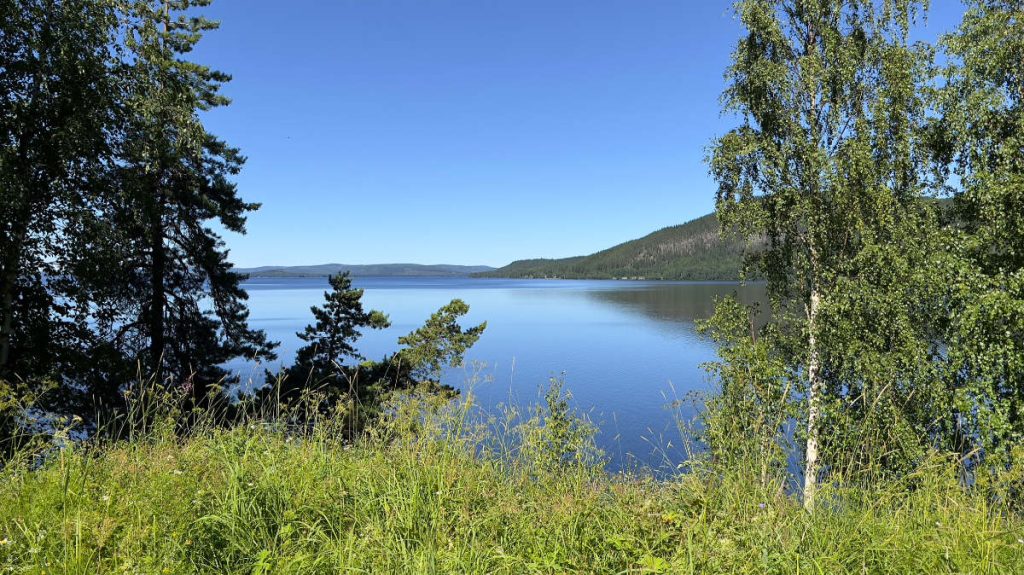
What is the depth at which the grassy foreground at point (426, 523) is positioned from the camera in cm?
299

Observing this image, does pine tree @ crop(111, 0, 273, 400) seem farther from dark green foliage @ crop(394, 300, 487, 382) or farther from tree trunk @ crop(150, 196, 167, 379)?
dark green foliage @ crop(394, 300, 487, 382)

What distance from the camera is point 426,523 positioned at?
3477mm

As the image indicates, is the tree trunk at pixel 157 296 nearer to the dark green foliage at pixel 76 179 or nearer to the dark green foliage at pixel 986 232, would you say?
the dark green foliage at pixel 76 179

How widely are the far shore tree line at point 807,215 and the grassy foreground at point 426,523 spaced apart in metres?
4.74

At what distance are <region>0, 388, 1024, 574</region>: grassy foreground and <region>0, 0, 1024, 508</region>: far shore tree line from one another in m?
4.74

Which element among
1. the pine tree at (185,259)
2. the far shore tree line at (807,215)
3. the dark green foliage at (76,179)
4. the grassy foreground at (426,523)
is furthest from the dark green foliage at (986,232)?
the pine tree at (185,259)

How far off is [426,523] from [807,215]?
12.2 m

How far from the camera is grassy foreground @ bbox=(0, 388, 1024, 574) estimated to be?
299 cm

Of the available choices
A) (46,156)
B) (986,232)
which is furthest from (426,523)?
(986,232)

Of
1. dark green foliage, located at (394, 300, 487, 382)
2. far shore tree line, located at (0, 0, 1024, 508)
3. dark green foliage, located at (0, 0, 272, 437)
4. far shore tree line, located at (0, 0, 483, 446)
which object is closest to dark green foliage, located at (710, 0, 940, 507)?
far shore tree line, located at (0, 0, 1024, 508)

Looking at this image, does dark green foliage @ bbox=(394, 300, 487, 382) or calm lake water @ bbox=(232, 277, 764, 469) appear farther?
calm lake water @ bbox=(232, 277, 764, 469)

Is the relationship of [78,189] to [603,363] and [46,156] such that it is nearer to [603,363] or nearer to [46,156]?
[46,156]

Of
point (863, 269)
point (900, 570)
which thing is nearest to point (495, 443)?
point (900, 570)

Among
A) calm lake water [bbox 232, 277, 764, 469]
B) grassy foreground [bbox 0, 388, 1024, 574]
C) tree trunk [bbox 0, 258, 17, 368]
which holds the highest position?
tree trunk [bbox 0, 258, 17, 368]
